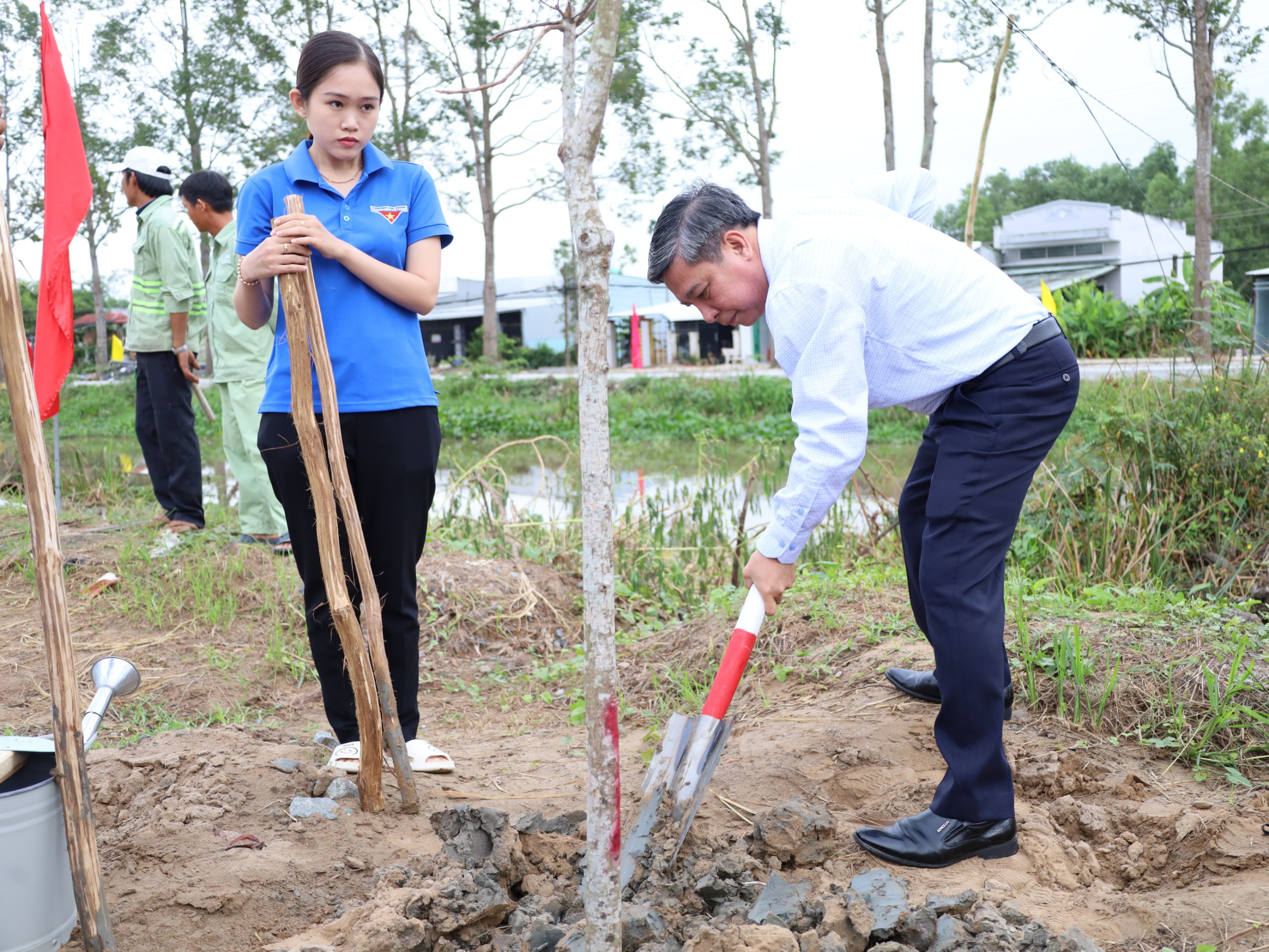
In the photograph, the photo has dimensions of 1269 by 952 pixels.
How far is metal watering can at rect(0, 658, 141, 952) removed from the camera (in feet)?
5.34

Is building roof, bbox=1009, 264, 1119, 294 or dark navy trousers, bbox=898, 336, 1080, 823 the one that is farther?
building roof, bbox=1009, 264, 1119, 294

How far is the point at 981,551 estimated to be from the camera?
2.14 meters

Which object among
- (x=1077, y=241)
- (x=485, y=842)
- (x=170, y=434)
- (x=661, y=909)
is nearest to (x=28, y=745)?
(x=485, y=842)

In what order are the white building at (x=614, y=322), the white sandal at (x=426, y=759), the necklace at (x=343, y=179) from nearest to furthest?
the necklace at (x=343, y=179) < the white sandal at (x=426, y=759) < the white building at (x=614, y=322)

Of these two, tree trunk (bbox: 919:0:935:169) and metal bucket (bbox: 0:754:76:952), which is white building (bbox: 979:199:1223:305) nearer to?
tree trunk (bbox: 919:0:935:169)

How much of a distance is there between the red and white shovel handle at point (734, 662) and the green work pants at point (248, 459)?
3343 mm

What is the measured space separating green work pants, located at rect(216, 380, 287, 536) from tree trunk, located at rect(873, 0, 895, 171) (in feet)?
50.9

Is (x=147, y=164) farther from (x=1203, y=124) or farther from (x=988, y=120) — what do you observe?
(x=1203, y=124)

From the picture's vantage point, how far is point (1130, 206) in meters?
51.4

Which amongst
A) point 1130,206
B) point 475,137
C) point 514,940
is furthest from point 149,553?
point 1130,206

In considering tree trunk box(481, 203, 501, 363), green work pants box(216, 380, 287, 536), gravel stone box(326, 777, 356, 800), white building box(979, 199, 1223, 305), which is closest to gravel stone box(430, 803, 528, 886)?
gravel stone box(326, 777, 356, 800)

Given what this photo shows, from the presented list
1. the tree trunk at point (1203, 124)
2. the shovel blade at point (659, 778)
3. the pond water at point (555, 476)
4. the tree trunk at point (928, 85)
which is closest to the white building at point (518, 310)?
the tree trunk at point (928, 85)

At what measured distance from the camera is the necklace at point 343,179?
238 cm

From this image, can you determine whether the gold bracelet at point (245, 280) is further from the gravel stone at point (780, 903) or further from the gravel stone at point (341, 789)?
the gravel stone at point (780, 903)
